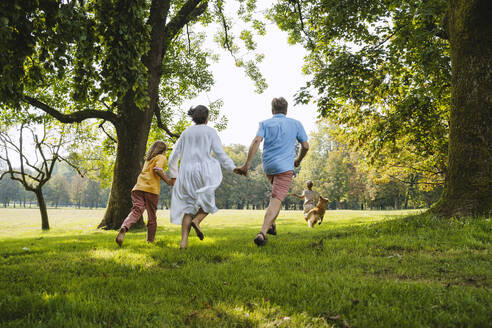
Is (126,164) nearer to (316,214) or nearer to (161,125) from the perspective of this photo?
(161,125)

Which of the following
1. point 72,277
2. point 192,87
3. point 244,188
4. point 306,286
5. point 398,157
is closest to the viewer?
point 306,286

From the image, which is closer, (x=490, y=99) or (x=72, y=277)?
(x=72, y=277)

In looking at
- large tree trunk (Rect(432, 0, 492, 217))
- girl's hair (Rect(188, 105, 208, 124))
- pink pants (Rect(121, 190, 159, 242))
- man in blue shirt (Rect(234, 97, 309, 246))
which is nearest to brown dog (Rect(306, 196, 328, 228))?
large tree trunk (Rect(432, 0, 492, 217))

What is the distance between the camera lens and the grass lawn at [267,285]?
7.44 feet

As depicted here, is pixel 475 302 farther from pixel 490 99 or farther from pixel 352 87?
pixel 352 87

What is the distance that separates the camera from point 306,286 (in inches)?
114

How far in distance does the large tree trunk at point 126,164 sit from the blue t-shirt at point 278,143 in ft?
22.4

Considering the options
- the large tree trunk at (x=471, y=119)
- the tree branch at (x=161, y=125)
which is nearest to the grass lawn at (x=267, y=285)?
the large tree trunk at (x=471, y=119)

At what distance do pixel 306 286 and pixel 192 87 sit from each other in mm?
16722

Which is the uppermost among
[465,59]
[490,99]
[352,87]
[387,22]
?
[387,22]

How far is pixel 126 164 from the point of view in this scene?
35.6 ft

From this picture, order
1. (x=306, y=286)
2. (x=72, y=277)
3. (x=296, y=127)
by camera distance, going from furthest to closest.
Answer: (x=296, y=127) → (x=72, y=277) → (x=306, y=286)

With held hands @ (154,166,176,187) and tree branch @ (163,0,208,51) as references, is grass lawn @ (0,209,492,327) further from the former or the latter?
tree branch @ (163,0,208,51)

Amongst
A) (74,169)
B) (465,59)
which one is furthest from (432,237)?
(74,169)
